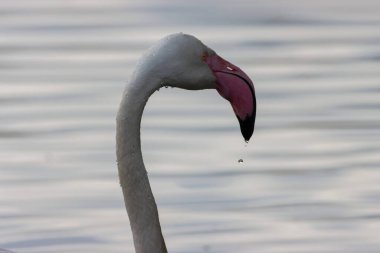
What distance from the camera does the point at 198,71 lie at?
8.22m

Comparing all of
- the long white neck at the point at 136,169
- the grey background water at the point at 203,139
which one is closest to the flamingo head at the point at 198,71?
the long white neck at the point at 136,169

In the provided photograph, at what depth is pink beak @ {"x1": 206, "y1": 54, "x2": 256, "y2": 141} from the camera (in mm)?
8339

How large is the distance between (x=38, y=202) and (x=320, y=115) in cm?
324

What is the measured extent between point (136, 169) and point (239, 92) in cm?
64

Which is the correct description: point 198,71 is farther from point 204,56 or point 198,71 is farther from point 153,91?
point 153,91

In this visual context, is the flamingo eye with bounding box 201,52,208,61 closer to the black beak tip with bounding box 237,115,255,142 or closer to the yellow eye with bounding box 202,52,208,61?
the yellow eye with bounding box 202,52,208,61

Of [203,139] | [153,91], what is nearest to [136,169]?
[153,91]

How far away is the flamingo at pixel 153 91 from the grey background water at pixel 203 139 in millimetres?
2168

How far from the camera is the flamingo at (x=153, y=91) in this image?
26.1ft

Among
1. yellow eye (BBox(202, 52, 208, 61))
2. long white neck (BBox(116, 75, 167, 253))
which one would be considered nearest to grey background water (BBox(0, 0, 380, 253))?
long white neck (BBox(116, 75, 167, 253))

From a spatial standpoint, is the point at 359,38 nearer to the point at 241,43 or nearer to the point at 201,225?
the point at 241,43

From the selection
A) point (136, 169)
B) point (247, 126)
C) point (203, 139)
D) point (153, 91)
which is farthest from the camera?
point (203, 139)

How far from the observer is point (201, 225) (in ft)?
35.8

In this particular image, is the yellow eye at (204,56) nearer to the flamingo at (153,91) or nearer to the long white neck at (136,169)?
the flamingo at (153,91)
